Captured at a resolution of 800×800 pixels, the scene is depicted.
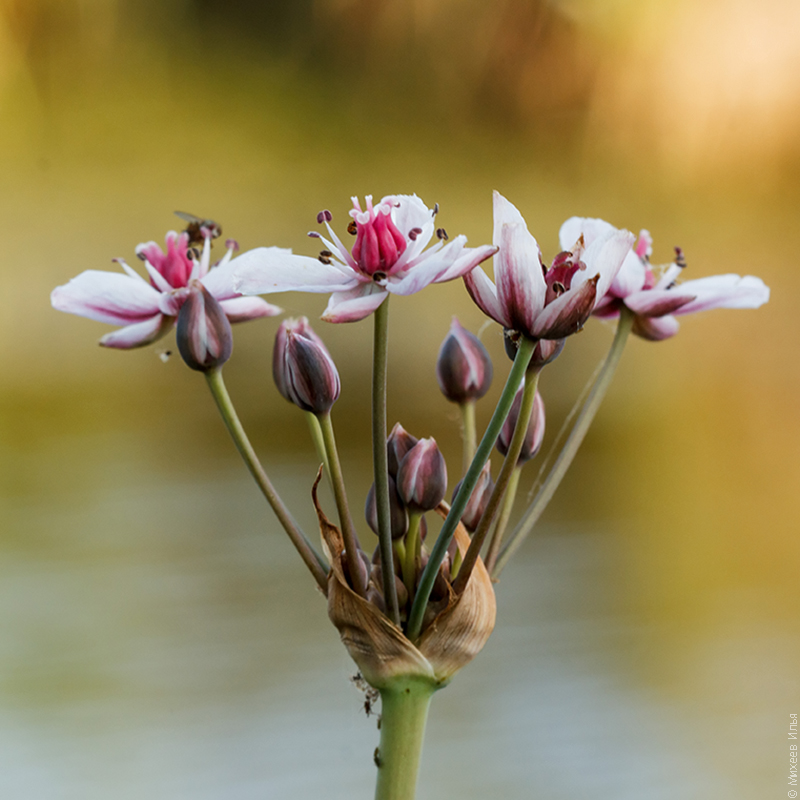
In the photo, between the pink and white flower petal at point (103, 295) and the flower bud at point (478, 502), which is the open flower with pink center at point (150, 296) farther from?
the flower bud at point (478, 502)

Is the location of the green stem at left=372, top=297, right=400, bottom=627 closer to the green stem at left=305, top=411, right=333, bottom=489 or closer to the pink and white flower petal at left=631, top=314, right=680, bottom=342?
the green stem at left=305, top=411, right=333, bottom=489

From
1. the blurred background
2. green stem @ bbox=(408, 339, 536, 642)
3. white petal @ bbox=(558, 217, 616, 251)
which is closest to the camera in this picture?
green stem @ bbox=(408, 339, 536, 642)

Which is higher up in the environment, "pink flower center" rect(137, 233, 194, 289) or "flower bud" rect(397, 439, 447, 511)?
"pink flower center" rect(137, 233, 194, 289)

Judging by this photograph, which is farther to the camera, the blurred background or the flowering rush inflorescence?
the blurred background

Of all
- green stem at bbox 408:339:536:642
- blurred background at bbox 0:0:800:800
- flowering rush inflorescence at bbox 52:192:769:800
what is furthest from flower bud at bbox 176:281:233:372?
blurred background at bbox 0:0:800:800

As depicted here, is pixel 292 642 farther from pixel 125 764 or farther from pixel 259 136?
pixel 259 136

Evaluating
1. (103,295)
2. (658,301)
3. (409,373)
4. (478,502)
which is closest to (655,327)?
(658,301)

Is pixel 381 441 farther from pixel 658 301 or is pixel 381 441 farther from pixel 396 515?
pixel 658 301
